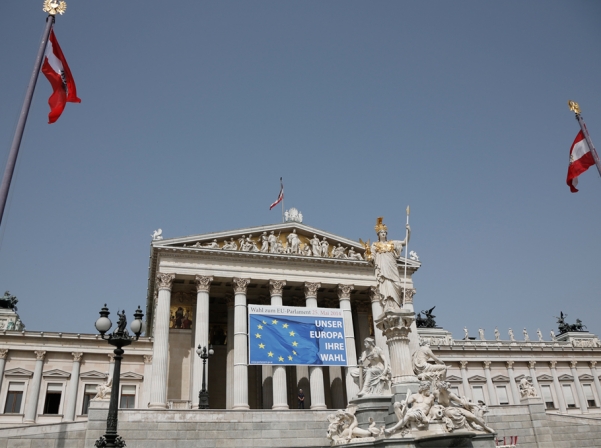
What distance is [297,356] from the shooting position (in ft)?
111

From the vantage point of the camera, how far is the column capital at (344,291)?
4047cm

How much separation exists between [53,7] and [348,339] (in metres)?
28.9

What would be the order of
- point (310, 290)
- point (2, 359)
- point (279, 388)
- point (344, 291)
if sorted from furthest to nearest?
1. point (344, 291)
2. point (2, 359)
3. point (310, 290)
4. point (279, 388)

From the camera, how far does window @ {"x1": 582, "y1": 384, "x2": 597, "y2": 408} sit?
5506 cm

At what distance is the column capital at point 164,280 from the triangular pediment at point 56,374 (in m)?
12.6

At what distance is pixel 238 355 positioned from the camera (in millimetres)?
35125

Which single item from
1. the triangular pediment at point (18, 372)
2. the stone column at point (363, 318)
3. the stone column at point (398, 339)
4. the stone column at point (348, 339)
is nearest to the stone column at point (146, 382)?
the triangular pediment at point (18, 372)

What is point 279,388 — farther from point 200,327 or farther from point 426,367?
point 426,367

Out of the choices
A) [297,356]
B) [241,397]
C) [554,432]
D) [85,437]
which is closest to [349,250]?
[297,356]

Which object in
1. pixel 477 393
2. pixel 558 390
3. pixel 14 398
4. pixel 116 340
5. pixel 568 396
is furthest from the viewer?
pixel 568 396

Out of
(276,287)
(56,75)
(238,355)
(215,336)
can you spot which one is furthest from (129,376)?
(56,75)

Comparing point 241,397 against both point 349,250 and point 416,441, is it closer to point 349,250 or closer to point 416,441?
point 349,250

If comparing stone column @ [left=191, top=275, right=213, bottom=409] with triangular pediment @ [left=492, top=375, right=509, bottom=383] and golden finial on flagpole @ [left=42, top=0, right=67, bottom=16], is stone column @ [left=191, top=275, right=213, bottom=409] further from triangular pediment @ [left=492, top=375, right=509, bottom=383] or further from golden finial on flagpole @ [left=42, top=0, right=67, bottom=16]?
triangular pediment @ [left=492, top=375, right=509, bottom=383]

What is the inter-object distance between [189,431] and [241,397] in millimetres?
8911
